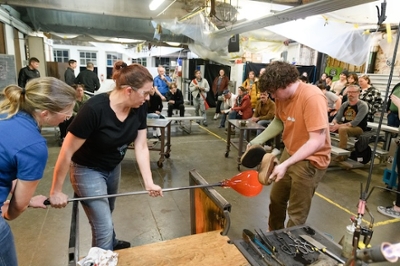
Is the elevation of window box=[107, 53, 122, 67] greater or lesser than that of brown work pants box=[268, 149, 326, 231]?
greater

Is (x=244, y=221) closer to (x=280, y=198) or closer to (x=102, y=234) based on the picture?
(x=280, y=198)

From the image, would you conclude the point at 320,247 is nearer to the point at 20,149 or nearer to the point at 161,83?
the point at 20,149

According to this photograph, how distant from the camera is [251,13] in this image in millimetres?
5535

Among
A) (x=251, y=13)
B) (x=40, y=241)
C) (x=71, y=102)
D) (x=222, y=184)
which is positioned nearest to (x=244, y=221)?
(x=222, y=184)

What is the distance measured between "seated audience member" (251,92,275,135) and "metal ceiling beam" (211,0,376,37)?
4.67 ft

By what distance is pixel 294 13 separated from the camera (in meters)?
4.41

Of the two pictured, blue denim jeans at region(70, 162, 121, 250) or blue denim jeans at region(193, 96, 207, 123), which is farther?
blue denim jeans at region(193, 96, 207, 123)

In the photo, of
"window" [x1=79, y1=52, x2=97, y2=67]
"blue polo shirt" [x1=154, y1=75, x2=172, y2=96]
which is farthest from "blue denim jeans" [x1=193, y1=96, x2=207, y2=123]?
"window" [x1=79, y1=52, x2=97, y2=67]

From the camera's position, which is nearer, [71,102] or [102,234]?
[71,102]

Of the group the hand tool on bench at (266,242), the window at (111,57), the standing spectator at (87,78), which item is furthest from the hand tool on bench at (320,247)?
the window at (111,57)

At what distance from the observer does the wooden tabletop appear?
4.83ft

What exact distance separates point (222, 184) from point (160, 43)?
869 cm

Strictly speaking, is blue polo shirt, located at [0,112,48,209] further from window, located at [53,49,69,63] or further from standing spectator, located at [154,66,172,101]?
window, located at [53,49,69,63]

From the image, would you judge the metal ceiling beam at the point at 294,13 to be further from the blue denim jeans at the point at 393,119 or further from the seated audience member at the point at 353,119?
the blue denim jeans at the point at 393,119
